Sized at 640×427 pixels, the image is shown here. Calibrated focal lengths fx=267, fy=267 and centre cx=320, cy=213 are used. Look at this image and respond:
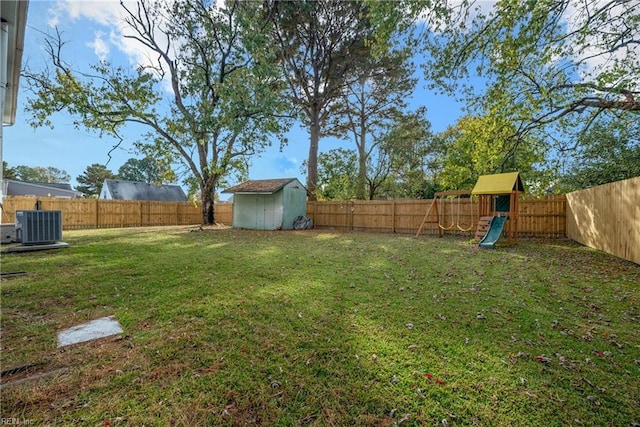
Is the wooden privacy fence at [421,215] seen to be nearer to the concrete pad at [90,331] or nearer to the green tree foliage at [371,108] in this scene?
the green tree foliage at [371,108]

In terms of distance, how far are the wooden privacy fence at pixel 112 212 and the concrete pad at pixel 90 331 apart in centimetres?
1322

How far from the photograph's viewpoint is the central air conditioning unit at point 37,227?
6.43 m

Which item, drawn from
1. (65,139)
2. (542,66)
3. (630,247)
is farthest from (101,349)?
(65,139)

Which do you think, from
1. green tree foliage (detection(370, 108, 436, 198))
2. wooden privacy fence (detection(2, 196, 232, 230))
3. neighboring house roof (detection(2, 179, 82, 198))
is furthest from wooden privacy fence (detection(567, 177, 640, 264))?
neighboring house roof (detection(2, 179, 82, 198))

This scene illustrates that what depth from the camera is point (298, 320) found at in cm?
296

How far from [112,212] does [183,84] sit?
9161 millimetres

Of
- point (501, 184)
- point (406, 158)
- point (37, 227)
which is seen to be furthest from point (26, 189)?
point (501, 184)

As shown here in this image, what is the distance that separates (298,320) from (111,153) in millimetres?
14801

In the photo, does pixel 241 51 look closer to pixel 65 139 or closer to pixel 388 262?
pixel 65 139

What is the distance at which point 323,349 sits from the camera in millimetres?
2402

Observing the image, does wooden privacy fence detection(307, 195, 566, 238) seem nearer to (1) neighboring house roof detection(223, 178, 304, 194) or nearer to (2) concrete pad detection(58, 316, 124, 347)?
(1) neighboring house roof detection(223, 178, 304, 194)

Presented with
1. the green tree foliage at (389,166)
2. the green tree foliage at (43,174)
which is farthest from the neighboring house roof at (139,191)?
the green tree foliage at (43,174)

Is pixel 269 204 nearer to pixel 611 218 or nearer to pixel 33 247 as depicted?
pixel 33 247

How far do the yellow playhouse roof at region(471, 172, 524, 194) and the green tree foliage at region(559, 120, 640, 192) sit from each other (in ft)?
7.41
